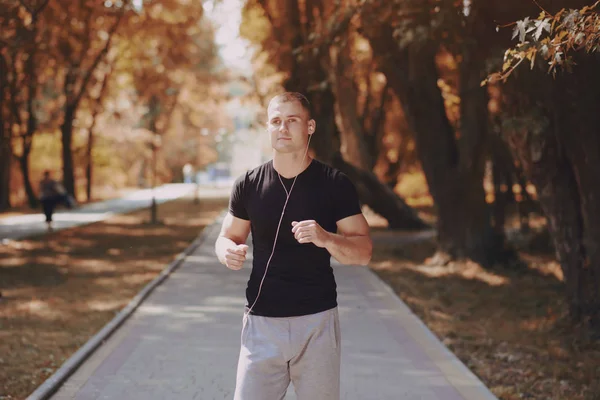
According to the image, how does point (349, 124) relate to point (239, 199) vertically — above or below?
above

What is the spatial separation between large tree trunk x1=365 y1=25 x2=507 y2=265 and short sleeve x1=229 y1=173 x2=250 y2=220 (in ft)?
40.7

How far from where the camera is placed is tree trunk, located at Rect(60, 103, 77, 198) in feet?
129

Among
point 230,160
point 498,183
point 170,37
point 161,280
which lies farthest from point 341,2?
point 230,160

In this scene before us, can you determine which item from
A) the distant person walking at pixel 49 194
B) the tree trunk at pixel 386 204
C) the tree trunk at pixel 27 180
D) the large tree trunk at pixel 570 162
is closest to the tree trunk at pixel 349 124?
the tree trunk at pixel 386 204

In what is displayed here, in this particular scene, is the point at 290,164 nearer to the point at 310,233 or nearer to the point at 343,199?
the point at 343,199

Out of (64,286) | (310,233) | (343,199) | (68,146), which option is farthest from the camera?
(68,146)

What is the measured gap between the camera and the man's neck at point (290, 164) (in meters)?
4.10

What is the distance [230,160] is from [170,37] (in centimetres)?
9691

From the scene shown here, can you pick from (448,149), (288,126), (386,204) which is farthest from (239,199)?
(386,204)

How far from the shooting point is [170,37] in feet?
96.0

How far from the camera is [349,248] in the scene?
397 centimetres

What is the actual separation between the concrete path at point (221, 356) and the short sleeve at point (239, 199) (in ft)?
10.2

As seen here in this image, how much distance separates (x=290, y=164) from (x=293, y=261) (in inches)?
17.8

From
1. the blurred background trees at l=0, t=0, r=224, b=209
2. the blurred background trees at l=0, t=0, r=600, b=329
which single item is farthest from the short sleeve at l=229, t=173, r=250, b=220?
the blurred background trees at l=0, t=0, r=224, b=209
